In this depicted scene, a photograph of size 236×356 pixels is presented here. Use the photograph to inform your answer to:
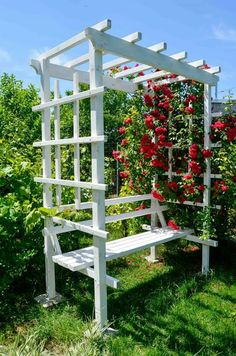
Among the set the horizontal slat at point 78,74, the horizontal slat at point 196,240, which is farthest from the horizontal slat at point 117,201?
the horizontal slat at point 78,74

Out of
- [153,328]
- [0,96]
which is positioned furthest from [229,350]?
[0,96]

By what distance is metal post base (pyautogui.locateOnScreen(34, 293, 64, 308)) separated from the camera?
3.18 metres

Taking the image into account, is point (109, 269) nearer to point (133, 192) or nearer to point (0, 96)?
point (133, 192)

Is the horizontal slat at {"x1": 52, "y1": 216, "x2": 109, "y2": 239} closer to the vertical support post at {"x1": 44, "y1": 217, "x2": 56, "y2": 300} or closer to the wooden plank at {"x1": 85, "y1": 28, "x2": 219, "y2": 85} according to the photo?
the vertical support post at {"x1": 44, "y1": 217, "x2": 56, "y2": 300}

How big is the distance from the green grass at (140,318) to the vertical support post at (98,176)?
20 centimetres

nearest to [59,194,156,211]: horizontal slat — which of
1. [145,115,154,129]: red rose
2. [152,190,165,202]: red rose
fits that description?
[152,190,165,202]: red rose

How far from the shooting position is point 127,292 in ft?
11.3

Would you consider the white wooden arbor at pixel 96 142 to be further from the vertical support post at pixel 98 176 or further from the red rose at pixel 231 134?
the red rose at pixel 231 134

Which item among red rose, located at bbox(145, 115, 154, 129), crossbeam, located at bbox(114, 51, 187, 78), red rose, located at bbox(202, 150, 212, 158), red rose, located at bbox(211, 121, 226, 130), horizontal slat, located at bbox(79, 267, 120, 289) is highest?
crossbeam, located at bbox(114, 51, 187, 78)

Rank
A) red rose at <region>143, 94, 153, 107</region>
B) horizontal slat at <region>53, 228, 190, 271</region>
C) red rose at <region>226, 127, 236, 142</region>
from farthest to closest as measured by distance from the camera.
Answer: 1. red rose at <region>143, 94, 153, 107</region>
2. red rose at <region>226, 127, 236, 142</region>
3. horizontal slat at <region>53, 228, 190, 271</region>

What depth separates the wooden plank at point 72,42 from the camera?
100 inches

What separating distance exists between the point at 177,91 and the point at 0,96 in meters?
6.88

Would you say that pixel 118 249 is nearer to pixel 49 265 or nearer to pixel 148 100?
pixel 49 265

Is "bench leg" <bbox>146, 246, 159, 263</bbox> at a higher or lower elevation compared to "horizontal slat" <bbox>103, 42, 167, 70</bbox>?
lower
